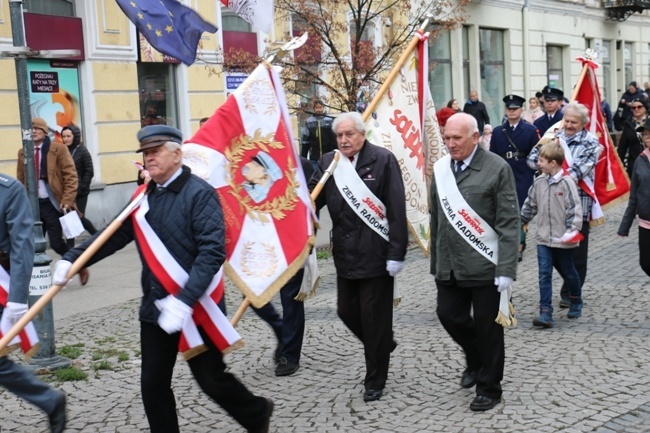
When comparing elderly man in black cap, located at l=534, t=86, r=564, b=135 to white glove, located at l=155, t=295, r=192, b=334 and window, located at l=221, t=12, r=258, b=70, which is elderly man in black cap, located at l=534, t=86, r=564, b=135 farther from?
white glove, located at l=155, t=295, r=192, b=334

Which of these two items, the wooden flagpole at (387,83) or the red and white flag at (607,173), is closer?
the wooden flagpole at (387,83)

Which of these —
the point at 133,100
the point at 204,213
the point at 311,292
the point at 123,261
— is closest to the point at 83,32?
the point at 133,100

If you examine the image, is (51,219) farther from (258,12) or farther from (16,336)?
(16,336)

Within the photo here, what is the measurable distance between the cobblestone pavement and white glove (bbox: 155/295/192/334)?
→ 4.04 ft

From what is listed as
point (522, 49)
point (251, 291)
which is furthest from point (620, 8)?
point (251, 291)

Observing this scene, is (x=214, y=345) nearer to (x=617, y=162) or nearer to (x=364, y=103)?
(x=617, y=162)

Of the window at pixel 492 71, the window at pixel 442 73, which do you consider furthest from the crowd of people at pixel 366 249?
the window at pixel 492 71

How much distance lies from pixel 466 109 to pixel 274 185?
17.1 m

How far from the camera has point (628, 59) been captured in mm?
38219

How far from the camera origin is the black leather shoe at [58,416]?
5320 mm

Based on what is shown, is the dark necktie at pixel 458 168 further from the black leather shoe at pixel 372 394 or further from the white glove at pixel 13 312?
the white glove at pixel 13 312

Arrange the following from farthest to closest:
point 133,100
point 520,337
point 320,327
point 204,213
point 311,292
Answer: point 133,100 → point 320,327 → point 520,337 → point 311,292 → point 204,213

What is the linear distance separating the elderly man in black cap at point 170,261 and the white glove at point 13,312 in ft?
1.15

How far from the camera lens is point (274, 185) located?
19.8ft
